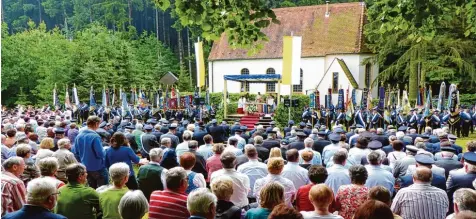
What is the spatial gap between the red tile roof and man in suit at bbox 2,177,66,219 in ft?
113

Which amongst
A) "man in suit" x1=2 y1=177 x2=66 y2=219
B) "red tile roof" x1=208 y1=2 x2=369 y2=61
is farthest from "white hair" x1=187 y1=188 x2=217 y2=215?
"red tile roof" x1=208 y1=2 x2=369 y2=61

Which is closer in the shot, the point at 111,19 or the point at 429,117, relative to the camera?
the point at 429,117

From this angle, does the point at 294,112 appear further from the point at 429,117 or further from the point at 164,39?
the point at 164,39

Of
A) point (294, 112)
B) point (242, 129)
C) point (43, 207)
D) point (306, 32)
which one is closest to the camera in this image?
point (43, 207)

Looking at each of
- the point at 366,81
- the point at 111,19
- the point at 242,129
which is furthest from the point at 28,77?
the point at 242,129

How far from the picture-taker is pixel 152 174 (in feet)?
22.6

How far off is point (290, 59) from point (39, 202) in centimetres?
2050

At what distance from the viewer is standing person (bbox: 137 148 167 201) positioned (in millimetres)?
6875

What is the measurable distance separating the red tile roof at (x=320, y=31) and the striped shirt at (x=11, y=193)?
110 ft

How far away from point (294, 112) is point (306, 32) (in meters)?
14.1

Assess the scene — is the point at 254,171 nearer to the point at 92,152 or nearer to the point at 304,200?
the point at 304,200

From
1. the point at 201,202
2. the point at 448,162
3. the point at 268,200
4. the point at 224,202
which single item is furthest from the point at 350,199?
the point at 448,162

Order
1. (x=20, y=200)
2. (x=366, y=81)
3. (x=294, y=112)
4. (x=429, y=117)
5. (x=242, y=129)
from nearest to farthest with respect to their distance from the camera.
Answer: (x=20, y=200), (x=242, y=129), (x=429, y=117), (x=294, y=112), (x=366, y=81)

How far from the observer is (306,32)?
39.6 meters
